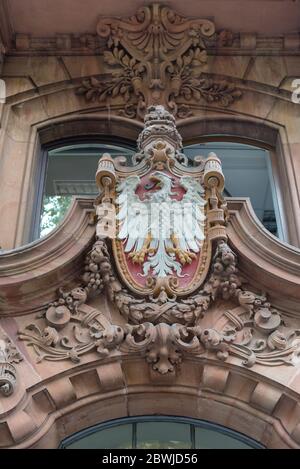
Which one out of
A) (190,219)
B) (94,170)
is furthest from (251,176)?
(190,219)

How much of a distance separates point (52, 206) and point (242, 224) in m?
2.45

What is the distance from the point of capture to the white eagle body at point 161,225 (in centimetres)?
611

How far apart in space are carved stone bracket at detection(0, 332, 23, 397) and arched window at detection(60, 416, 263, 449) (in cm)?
74

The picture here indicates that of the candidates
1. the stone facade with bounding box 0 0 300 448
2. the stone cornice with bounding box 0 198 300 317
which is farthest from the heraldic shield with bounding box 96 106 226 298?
the stone cornice with bounding box 0 198 300 317

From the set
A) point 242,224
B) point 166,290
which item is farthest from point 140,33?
point 166,290

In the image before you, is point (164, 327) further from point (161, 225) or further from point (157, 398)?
point (161, 225)

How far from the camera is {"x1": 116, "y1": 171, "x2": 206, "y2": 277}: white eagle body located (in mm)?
6109

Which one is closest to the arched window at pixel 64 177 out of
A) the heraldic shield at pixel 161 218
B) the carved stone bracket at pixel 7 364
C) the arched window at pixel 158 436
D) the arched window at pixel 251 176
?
the arched window at pixel 251 176

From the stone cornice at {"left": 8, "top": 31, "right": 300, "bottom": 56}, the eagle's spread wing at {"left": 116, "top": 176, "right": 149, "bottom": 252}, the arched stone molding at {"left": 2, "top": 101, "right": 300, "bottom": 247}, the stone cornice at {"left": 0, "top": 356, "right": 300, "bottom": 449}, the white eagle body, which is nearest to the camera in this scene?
the stone cornice at {"left": 0, "top": 356, "right": 300, "bottom": 449}

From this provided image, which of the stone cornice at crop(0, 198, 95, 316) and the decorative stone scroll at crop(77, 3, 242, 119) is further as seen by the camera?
the decorative stone scroll at crop(77, 3, 242, 119)

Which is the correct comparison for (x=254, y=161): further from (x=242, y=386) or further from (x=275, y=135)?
(x=242, y=386)

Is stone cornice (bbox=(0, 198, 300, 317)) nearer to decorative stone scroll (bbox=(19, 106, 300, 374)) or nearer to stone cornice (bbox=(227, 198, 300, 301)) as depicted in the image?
stone cornice (bbox=(227, 198, 300, 301))

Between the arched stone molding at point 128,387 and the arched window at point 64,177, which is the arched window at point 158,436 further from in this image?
the arched window at point 64,177

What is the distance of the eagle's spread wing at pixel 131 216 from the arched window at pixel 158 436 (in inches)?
59.9
